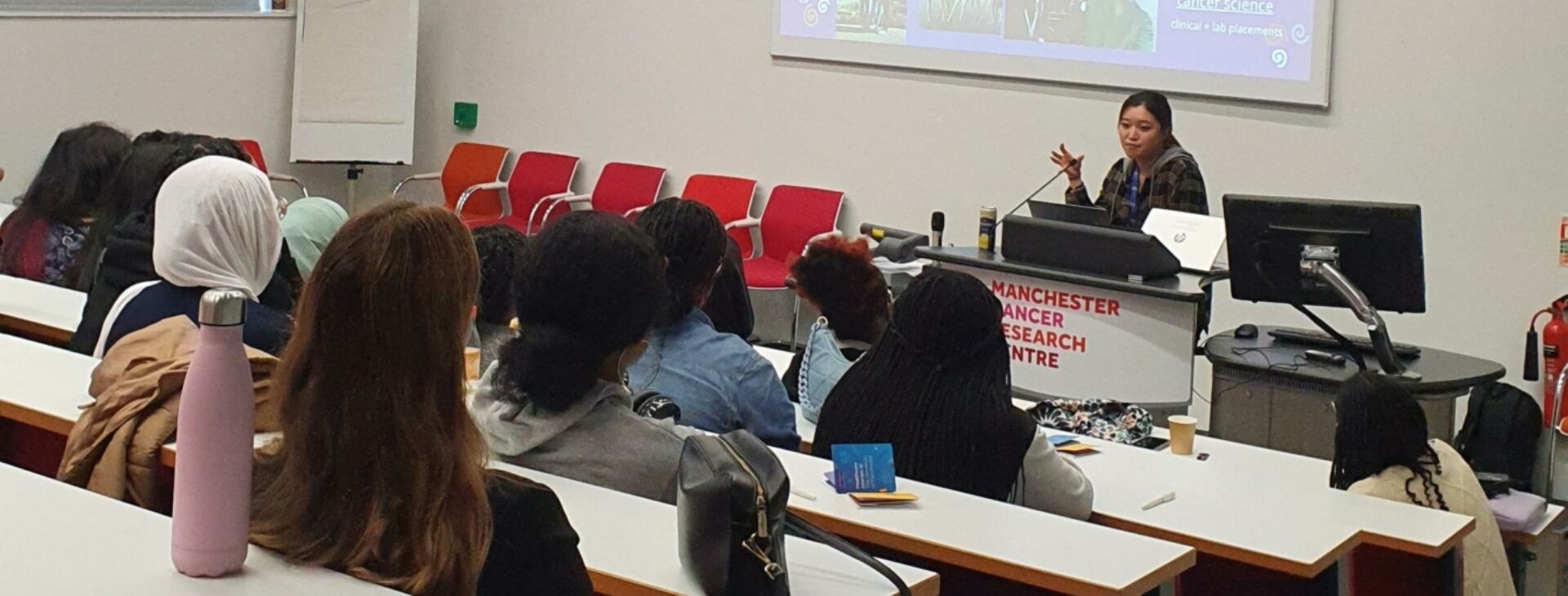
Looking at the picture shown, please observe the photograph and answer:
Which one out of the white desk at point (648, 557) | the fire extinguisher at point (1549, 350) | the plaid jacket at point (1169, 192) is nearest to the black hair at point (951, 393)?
the white desk at point (648, 557)

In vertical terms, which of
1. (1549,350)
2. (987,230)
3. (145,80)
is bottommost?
(1549,350)

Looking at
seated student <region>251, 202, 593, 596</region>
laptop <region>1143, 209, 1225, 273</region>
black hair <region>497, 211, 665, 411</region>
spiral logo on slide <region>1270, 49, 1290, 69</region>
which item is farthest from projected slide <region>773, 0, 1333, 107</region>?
seated student <region>251, 202, 593, 596</region>

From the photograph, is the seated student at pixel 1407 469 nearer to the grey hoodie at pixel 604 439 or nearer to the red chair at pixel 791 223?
the grey hoodie at pixel 604 439

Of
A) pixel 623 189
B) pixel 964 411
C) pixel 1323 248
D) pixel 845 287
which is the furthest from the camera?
pixel 623 189

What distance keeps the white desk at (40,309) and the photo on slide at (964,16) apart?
3918 millimetres

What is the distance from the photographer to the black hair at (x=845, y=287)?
369 centimetres

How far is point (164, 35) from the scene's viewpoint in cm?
809

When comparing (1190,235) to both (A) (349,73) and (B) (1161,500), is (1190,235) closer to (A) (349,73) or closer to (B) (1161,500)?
(B) (1161,500)

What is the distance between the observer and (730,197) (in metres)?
7.74

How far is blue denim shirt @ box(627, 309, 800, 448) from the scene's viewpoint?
3.23 m

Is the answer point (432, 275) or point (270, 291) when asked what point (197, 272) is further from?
point (432, 275)

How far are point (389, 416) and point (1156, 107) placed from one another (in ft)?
14.5

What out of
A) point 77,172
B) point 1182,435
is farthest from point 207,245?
point 1182,435

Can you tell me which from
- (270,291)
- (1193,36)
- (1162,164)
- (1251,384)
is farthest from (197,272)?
(1193,36)
